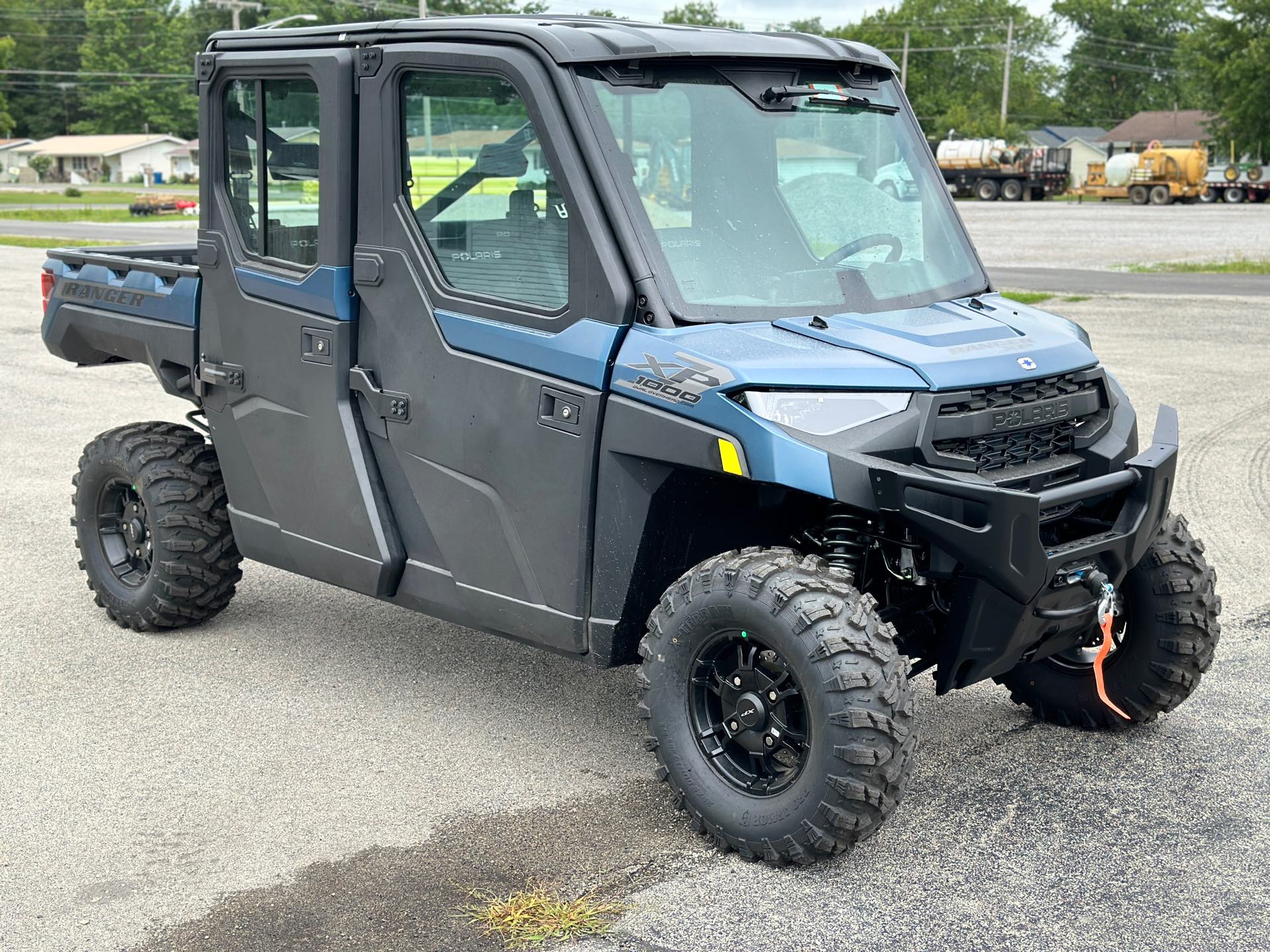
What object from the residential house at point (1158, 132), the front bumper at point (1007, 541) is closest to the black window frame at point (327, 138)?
the front bumper at point (1007, 541)

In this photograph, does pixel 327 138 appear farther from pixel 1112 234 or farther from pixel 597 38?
pixel 1112 234

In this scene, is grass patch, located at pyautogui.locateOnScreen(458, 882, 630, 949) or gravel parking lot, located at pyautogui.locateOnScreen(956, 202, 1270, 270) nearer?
grass patch, located at pyautogui.locateOnScreen(458, 882, 630, 949)

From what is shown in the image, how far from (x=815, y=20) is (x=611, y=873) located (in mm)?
113460

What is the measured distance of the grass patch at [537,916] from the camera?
3.60 m

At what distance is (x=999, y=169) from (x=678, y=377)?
191ft

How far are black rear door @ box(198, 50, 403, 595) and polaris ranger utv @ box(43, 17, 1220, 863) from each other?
1cm

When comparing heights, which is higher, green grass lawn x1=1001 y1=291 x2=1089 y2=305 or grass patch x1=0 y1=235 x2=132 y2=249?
green grass lawn x1=1001 y1=291 x2=1089 y2=305

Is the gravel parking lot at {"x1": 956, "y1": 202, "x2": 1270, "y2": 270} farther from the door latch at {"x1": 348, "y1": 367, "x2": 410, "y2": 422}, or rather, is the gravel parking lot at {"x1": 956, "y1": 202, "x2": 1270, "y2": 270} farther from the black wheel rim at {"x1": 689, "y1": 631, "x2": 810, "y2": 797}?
the black wheel rim at {"x1": 689, "y1": 631, "x2": 810, "y2": 797}

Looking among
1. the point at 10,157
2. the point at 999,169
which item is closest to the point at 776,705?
the point at 999,169

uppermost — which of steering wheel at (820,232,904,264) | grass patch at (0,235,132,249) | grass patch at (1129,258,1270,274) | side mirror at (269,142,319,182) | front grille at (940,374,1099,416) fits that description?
side mirror at (269,142,319,182)

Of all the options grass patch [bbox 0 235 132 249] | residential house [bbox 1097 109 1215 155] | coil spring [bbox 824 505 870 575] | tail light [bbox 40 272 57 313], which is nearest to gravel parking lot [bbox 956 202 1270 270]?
tail light [bbox 40 272 57 313]

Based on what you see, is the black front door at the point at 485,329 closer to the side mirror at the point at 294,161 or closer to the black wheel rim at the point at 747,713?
the side mirror at the point at 294,161

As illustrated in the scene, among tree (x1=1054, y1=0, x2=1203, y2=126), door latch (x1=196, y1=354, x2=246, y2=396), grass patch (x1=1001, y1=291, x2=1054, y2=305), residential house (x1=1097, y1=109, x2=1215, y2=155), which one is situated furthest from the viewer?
tree (x1=1054, y1=0, x2=1203, y2=126)

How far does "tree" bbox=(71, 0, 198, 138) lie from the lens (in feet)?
346
